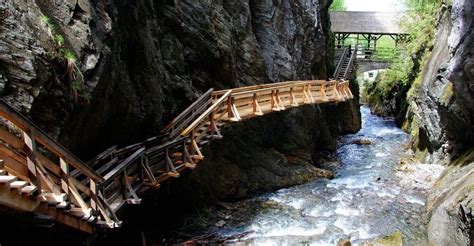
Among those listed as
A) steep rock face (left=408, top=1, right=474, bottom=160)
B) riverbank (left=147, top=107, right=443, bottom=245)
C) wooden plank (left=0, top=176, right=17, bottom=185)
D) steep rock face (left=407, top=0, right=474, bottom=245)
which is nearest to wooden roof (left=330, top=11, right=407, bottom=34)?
steep rock face (left=407, top=0, right=474, bottom=245)

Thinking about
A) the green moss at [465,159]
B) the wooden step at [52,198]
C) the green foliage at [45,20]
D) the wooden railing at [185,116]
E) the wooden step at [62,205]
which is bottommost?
the green moss at [465,159]

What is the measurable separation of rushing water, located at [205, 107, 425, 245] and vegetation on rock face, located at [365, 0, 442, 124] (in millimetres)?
7393

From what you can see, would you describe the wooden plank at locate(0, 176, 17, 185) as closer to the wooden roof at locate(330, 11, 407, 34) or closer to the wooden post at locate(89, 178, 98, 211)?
the wooden post at locate(89, 178, 98, 211)

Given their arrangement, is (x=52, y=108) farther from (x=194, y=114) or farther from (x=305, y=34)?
(x=305, y=34)

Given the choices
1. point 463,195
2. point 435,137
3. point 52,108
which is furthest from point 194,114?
point 435,137

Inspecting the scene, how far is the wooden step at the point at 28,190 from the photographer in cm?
558

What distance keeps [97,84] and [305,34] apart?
60.3 ft

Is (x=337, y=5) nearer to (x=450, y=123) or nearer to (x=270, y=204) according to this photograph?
(x=450, y=123)

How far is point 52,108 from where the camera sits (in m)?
7.91

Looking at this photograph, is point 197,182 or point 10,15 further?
point 197,182

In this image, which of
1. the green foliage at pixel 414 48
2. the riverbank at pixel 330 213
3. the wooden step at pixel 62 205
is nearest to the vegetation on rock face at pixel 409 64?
the green foliage at pixel 414 48

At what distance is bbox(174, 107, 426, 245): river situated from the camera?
43.9ft

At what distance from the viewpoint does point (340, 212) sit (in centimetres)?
1549

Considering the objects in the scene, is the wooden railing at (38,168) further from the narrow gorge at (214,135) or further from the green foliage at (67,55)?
the green foliage at (67,55)
